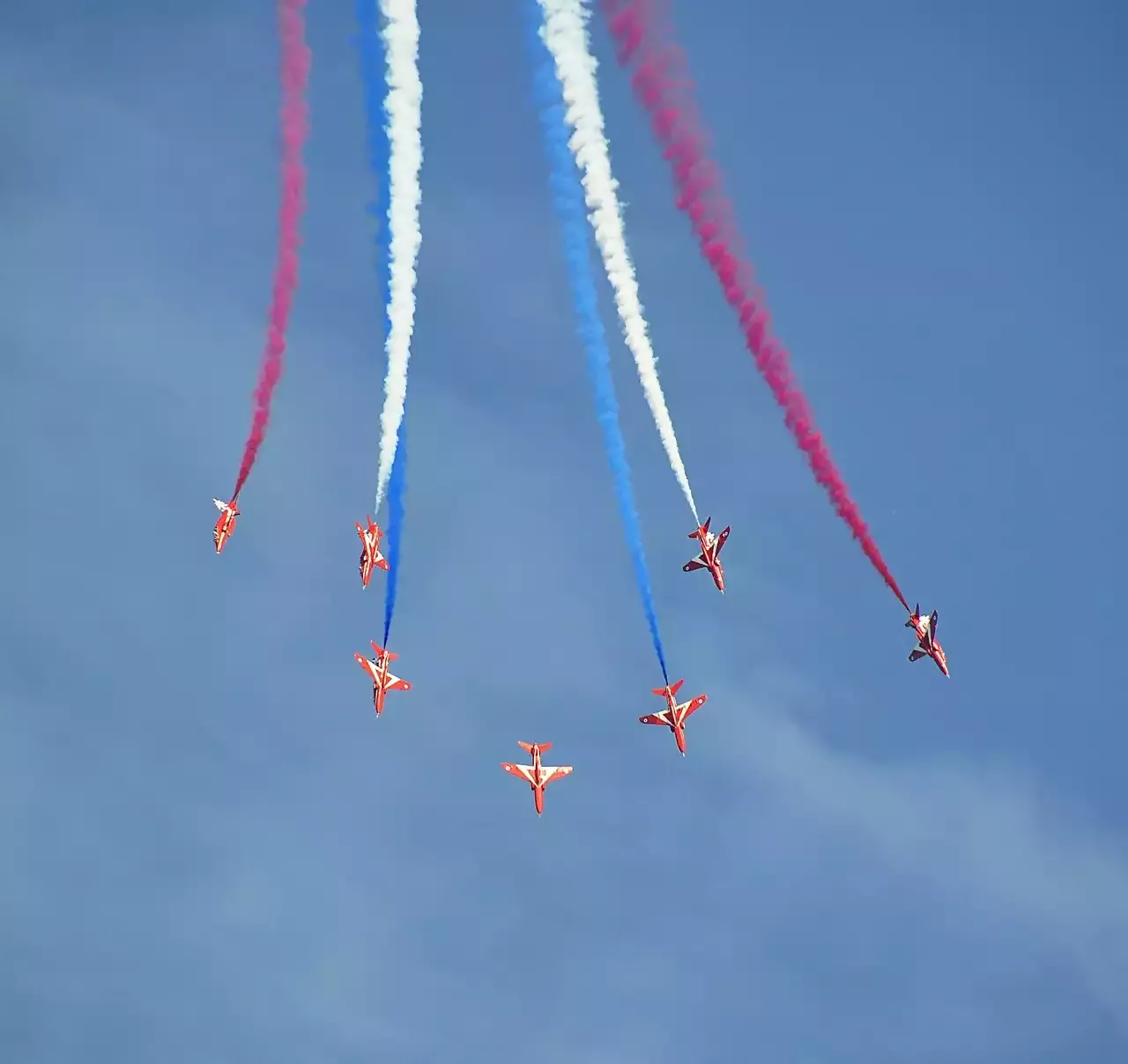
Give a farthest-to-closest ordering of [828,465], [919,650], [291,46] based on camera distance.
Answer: [919,650] < [828,465] < [291,46]

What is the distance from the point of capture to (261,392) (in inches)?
1390

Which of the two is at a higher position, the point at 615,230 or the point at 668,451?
the point at 615,230

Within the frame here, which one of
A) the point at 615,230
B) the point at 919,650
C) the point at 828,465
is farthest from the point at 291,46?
the point at 919,650

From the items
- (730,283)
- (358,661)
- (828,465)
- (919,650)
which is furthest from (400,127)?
(919,650)

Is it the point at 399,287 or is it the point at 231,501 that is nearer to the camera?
the point at 399,287

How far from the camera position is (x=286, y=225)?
32875mm

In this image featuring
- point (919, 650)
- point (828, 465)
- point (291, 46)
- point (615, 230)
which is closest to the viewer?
point (291, 46)

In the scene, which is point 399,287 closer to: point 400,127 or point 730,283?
point 400,127

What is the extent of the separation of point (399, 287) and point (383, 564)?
12.5 meters

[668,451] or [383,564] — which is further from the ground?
[383,564]

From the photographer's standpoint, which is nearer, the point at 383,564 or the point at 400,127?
the point at 400,127

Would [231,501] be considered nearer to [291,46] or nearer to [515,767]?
[515,767]

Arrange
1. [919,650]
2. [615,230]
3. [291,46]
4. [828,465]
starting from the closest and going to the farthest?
[291,46], [615,230], [828,465], [919,650]

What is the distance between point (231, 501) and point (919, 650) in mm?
19379
